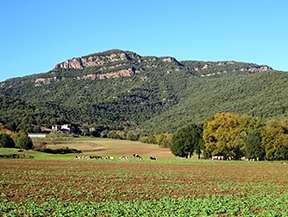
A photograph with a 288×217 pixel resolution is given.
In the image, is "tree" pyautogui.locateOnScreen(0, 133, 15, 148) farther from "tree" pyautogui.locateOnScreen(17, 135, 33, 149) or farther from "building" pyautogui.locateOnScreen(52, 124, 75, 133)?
"building" pyautogui.locateOnScreen(52, 124, 75, 133)

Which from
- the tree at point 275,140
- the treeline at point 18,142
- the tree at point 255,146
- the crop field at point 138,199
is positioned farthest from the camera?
the treeline at point 18,142

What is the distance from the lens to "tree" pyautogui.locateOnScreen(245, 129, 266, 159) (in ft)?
241

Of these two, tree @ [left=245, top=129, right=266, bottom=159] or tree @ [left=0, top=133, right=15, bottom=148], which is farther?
tree @ [left=0, top=133, right=15, bottom=148]

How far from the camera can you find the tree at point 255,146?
73.6 metres

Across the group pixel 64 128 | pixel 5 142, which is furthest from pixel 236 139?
pixel 64 128

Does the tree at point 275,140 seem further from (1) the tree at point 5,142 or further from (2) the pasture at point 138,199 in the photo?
(1) the tree at point 5,142

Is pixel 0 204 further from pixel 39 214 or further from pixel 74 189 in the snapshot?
pixel 74 189

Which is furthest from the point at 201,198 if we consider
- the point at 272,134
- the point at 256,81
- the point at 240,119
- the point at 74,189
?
the point at 256,81

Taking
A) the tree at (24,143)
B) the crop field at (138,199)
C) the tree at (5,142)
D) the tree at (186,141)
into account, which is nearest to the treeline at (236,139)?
the tree at (186,141)

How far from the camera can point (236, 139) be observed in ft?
253

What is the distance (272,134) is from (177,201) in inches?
2231

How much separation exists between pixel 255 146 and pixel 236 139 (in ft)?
16.8

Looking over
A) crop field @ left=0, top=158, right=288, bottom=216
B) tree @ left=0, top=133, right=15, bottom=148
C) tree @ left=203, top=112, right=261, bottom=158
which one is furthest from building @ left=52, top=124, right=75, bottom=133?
crop field @ left=0, top=158, right=288, bottom=216

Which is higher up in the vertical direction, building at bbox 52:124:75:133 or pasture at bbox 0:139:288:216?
building at bbox 52:124:75:133
